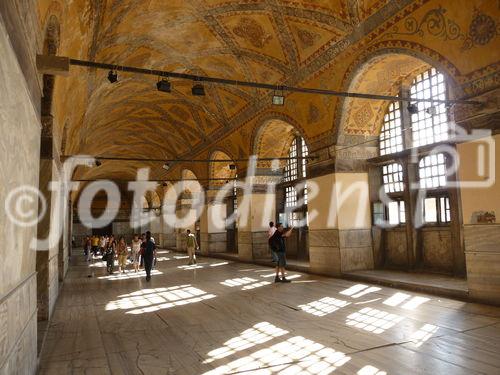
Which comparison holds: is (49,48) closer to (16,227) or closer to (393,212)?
(16,227)

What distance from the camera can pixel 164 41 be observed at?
12602 millimetres

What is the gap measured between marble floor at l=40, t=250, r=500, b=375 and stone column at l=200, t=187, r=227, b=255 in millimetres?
10852

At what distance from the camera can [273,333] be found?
5.71m

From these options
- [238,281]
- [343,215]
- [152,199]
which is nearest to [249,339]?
[238,281]

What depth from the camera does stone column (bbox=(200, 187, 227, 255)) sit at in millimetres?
20594

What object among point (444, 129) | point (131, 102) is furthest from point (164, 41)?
point (444, 129)

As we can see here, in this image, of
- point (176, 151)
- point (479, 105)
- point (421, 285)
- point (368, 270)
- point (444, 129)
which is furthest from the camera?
point (176, 151)

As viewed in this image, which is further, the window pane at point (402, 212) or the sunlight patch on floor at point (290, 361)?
the window pane at point (402, 212)

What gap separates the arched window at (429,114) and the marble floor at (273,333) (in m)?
4.24

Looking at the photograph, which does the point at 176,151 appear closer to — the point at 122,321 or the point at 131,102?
the point at 131,102

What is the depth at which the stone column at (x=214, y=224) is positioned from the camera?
20594mm

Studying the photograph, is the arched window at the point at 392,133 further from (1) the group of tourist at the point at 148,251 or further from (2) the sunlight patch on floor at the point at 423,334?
(2) the sunlight patch on floor at the point at 423,334

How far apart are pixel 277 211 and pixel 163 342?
39.3 feet

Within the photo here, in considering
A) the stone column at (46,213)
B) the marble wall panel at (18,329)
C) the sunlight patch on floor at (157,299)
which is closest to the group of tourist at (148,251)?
the sunlight patch on floor at (157,299)
